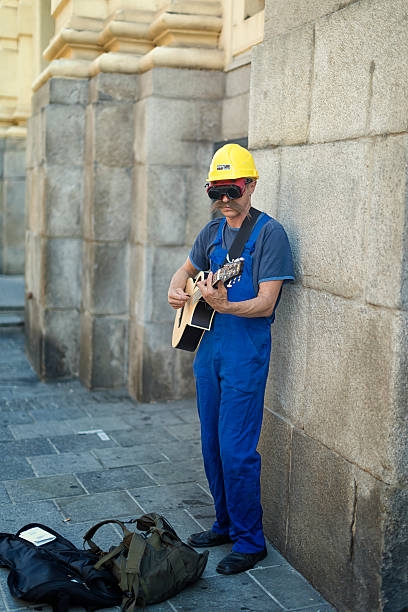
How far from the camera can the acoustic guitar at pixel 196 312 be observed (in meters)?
3.89

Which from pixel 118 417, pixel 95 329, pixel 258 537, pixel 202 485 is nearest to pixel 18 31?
pixel 95 329

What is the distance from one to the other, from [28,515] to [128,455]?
50.1 inches

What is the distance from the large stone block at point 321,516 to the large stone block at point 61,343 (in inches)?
176

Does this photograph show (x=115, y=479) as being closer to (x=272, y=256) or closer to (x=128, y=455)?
(x=128, y=455)

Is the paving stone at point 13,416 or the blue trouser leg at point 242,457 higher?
the blue trouser leg at point 242,457

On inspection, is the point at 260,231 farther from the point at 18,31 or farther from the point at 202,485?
the point at 18,31

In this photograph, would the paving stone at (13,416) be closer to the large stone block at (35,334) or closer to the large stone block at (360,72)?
the large stone block at (35,334)

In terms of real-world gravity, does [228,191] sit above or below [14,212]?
above

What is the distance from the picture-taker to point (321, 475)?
3.78 metres

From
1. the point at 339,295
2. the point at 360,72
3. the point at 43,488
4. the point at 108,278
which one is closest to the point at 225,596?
the point at 339,295

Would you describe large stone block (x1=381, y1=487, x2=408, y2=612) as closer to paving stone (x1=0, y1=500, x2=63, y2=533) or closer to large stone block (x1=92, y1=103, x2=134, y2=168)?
paving stone (x1=0, y1=500, x2=63, y2=533)

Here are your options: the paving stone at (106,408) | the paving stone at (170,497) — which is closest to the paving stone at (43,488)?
the paving stone at (170,497)

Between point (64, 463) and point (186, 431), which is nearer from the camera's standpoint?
point (64, 463)

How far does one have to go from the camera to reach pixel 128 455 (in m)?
5.81
